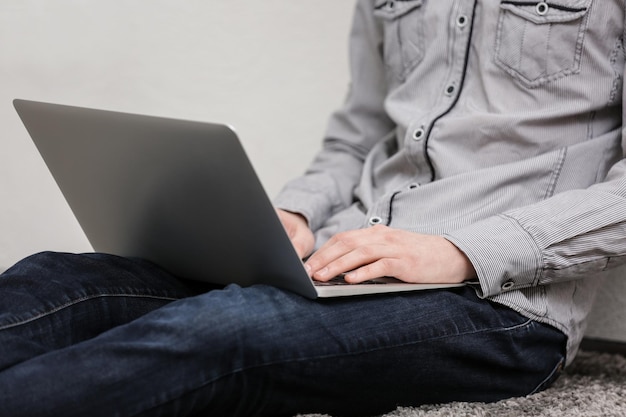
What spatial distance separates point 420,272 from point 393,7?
0.54 metres

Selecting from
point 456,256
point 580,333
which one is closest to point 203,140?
point 456,256

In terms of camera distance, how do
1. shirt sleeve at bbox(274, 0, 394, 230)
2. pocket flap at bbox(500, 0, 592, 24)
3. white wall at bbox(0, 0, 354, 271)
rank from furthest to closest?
white wall at bbox(0, 0, 354, 271) → shirt sleeve at bbox(274, 0, 394, 230) → pocket flap at bbox(500, 0, 592, 24)

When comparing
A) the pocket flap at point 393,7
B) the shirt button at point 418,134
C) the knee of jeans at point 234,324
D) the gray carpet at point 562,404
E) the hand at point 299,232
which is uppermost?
the pocket flap at point 393,7

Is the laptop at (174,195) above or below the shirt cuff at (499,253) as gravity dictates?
above

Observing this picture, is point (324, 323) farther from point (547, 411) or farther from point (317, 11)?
point (317, 11)

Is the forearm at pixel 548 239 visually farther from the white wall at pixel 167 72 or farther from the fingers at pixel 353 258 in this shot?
the white wall at pixel 167 72

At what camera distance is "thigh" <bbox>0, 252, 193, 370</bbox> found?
0.91 meters

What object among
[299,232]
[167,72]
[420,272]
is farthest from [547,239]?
[167,72]

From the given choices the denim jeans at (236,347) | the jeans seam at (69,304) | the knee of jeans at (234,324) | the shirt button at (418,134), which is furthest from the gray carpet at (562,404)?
the shirt button at (418,134)

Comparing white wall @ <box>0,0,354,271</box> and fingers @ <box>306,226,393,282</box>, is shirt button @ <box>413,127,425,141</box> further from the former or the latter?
white wall @ <box>0,0,354,271</box>

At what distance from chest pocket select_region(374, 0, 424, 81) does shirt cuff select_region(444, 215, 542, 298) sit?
381 millimetres

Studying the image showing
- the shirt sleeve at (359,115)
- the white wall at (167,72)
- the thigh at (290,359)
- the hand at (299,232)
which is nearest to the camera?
the thigh at (290,359)

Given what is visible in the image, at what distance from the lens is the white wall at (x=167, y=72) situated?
1.65m

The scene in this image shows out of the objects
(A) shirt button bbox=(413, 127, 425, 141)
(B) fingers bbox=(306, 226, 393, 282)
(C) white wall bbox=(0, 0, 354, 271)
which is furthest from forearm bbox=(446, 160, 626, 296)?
(C) white wall bbox=(0, 0, 354, 271)
